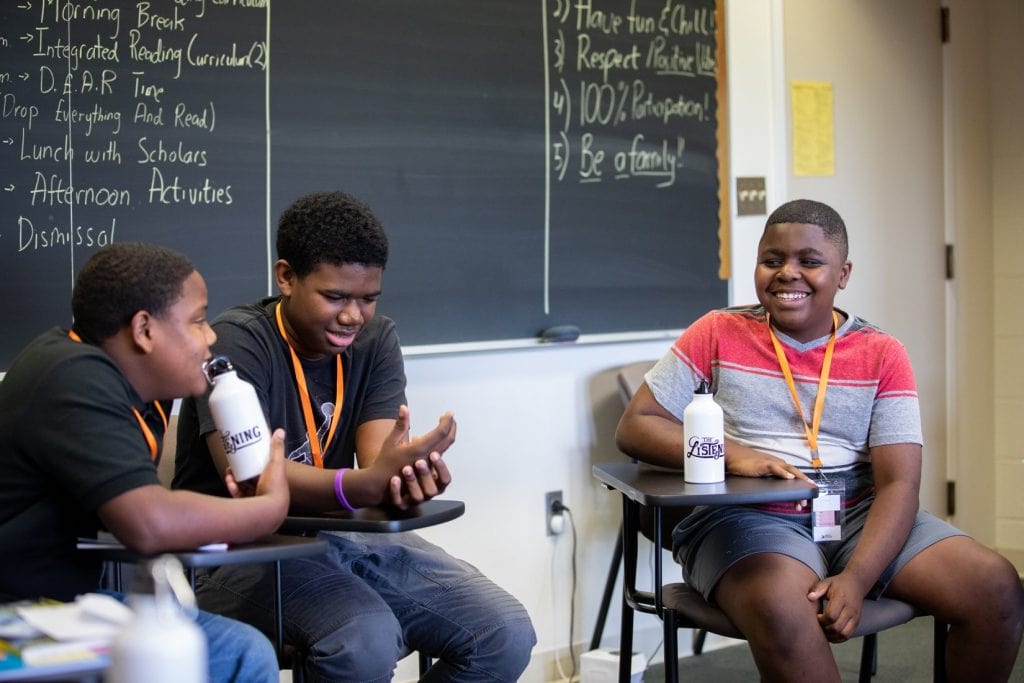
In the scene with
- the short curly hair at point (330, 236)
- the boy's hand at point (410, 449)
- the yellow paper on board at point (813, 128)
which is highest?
the yellow paper on board at point (813, 128)

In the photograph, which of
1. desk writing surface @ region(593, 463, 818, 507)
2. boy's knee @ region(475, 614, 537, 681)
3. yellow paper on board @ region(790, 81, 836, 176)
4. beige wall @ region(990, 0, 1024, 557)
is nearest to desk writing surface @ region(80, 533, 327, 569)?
boy's knee @ region(475, 614, 537, 681)

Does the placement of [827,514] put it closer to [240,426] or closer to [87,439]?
[240,426]

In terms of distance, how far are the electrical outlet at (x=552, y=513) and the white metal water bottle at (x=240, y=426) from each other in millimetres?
1727

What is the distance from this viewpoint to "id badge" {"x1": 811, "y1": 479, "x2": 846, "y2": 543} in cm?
274

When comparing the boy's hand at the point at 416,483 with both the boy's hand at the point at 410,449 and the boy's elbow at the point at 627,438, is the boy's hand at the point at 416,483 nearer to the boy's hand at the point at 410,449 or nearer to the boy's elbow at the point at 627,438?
the boy's hand at the point at 410,449

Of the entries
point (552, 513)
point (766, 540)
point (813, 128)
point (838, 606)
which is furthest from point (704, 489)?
point (813, 128)

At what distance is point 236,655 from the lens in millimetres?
1997

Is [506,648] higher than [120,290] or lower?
lower

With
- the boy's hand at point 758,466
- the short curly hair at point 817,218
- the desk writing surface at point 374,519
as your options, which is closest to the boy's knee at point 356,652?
the desk writing surface at point 374,519

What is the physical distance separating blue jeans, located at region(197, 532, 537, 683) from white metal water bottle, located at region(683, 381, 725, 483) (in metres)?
0.50

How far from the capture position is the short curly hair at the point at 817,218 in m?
2.91

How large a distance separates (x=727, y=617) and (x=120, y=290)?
1466mm

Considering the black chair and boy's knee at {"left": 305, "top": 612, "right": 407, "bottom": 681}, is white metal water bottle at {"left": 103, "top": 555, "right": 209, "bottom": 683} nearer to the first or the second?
boy's knee at {"left": 305, "top": 612, "right": 407, "bottom": 681}

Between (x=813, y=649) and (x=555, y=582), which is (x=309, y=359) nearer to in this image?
(x=813, y=649)
